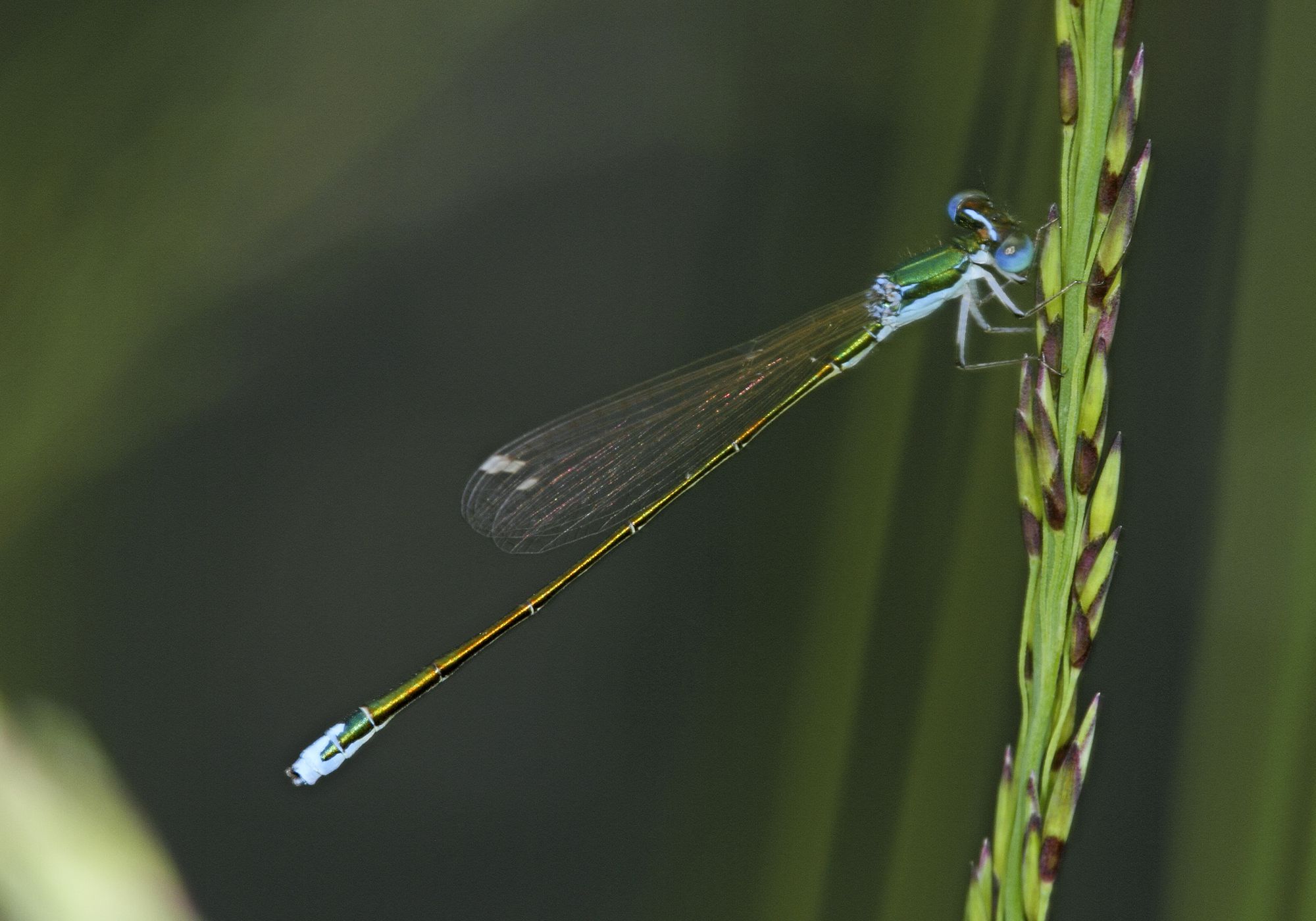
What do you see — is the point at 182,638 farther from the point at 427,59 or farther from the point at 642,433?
the point at 427,59

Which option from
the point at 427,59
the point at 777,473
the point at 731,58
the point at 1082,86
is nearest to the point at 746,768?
the point at 777,473

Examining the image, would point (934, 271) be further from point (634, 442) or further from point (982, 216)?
point (634, 442)

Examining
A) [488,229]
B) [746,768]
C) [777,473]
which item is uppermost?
[488,229]

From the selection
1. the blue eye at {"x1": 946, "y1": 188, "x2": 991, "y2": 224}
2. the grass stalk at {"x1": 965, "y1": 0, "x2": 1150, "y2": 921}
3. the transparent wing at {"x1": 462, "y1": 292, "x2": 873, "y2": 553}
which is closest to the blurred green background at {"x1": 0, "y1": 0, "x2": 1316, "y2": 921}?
the blue eye at {"x1": 946, "y1": 188, "x2": 991, "y2": 224}

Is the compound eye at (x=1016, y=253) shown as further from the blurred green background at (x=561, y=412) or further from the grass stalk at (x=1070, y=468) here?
the grass stalk at (x=1070, y=468)

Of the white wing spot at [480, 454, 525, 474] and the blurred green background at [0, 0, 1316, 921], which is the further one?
the white wing spot at [480, 454, 525, 474]

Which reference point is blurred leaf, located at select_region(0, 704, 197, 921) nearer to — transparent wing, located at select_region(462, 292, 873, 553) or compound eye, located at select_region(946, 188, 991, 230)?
transparent wing, located at select_region(462, 292, 873, 553)

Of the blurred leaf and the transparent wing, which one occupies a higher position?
the transparent wing

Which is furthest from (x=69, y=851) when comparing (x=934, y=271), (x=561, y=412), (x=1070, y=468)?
(x=934, y=271)
